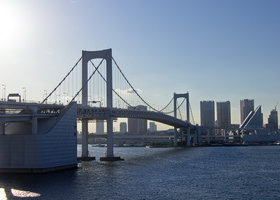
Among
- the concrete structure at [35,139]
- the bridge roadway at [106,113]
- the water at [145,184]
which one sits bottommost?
the water at [145,184]

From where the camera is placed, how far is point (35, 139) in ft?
142

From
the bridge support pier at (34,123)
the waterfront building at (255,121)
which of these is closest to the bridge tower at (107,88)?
the bridge support pier at (34,123)

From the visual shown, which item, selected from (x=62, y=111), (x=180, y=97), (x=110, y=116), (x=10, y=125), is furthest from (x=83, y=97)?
(x=180, y=97)

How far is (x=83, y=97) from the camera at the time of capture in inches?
2457

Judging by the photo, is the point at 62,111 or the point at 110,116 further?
the point at 110,116

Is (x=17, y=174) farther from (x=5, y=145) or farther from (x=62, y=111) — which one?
(x=62, y=111)

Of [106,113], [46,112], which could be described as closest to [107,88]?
[106,113]

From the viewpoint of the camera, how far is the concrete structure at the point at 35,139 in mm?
43312

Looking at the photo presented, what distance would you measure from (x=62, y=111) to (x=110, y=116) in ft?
44.2

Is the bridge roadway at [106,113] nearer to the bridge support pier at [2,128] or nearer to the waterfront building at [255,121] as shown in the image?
the bridge support pier at [2,128]

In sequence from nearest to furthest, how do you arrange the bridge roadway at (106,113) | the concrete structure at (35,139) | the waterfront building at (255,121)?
the concrete structure at (35,139), the bridge roadway at (106,113), the waterfront building at (255,121)

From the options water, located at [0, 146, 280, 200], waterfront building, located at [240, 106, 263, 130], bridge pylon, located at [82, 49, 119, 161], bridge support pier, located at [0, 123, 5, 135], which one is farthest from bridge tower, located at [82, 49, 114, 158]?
waterfront building, located at [240, 106, 263, 130]

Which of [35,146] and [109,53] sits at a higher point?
[109,53]

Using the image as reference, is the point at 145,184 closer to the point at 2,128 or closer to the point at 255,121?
the point at 2,128
